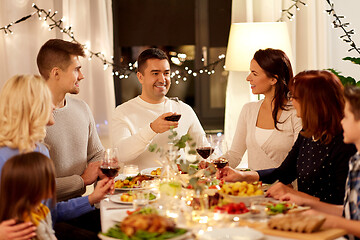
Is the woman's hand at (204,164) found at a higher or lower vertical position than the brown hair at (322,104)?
lower

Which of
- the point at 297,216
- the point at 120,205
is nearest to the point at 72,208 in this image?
the point at 120,205

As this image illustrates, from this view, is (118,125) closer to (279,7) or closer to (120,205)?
(120,205)

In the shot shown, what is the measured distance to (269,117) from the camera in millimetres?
3688

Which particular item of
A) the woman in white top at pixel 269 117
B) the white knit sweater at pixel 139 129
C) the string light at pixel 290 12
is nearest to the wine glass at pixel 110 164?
the white knit sweater at pixel 139 129

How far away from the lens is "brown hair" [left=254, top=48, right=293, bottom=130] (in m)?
3.68

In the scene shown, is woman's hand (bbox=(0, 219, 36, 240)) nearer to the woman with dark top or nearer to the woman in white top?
the woman with dark top

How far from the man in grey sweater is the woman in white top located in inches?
35.3

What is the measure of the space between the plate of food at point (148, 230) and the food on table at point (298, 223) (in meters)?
0.32

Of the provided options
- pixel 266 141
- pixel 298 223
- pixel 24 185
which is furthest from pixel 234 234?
pixel 266 141

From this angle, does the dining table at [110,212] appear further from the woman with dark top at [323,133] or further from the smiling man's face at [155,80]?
the smiling man's face at [155,80]

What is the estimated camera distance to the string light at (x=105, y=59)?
4367 millimetres

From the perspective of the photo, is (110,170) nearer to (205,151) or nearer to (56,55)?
(205,151)

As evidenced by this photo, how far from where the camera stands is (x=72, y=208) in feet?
8.60

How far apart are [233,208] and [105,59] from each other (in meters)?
2.74
